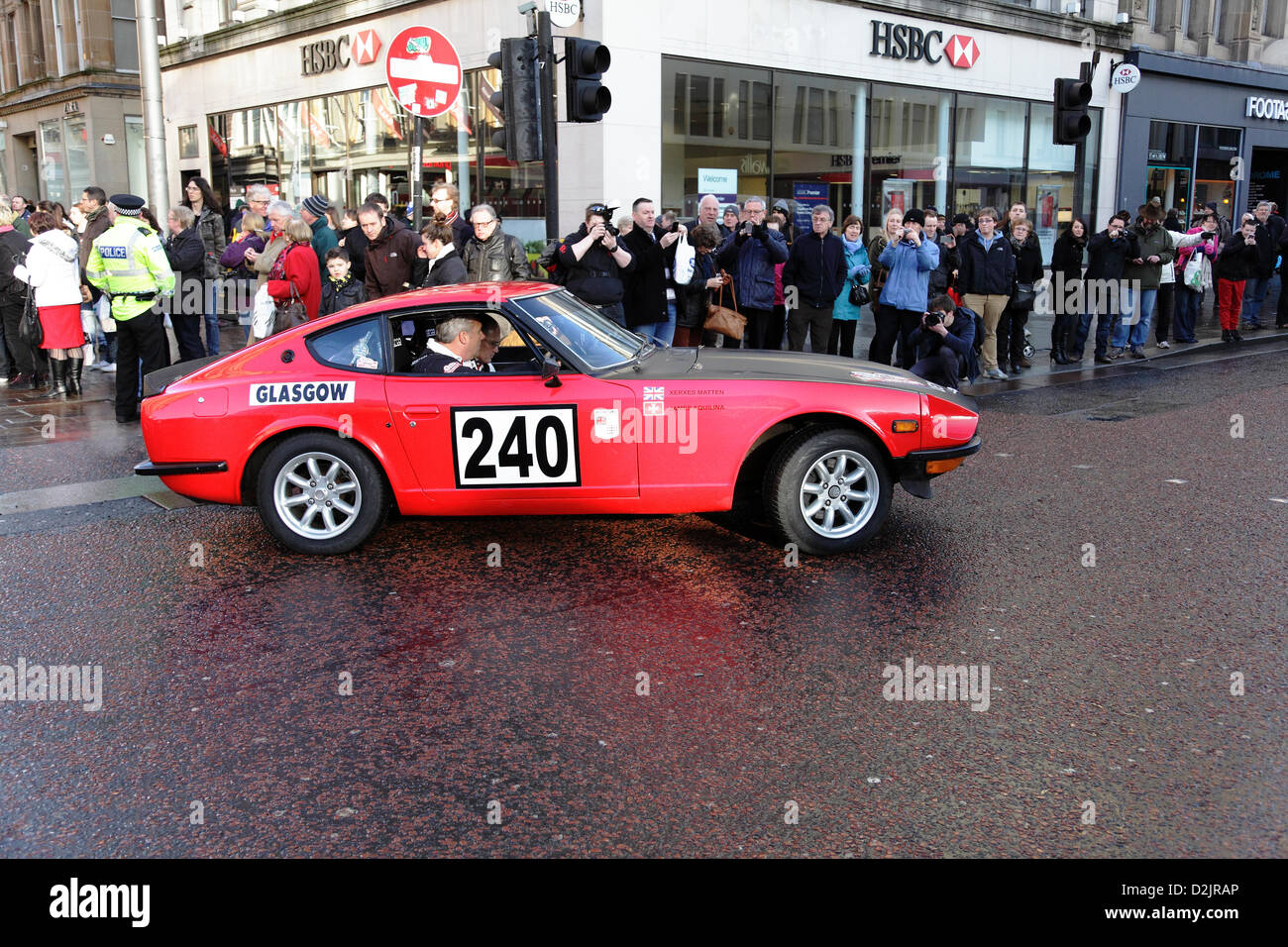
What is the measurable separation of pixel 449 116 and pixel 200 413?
1301cm

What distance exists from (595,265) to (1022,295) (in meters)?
5.48

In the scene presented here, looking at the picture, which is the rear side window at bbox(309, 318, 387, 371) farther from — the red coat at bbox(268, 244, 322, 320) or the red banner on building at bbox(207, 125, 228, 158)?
the red banner on building at bbox(207, 125, 228, 158)

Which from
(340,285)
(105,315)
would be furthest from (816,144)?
(340,285)

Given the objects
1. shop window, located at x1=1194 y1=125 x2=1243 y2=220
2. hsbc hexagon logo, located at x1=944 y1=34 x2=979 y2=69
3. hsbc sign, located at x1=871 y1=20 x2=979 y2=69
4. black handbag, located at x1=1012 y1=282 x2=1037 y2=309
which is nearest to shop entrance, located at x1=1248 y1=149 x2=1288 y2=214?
shop window, located at x1=1194 y1=125 x2=1243 y2=220

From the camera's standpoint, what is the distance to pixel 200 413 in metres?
5.96

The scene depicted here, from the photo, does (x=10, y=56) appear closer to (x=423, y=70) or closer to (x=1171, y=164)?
(x=423, y=70)

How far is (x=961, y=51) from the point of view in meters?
20.0

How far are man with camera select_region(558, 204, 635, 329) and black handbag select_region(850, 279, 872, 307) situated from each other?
8.31 feet

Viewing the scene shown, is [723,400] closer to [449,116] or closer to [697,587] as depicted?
[697,587]

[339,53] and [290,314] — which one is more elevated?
[339,53]

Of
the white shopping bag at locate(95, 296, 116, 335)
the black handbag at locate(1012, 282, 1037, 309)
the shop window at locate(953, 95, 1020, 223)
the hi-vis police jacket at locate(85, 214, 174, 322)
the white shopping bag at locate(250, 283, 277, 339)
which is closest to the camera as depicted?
the white shopping bag at locate(250, 283, 277, 339)

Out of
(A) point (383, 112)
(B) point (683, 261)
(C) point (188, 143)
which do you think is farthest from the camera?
(C) point (188, 143)

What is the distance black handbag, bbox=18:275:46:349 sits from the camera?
37.6 ft
